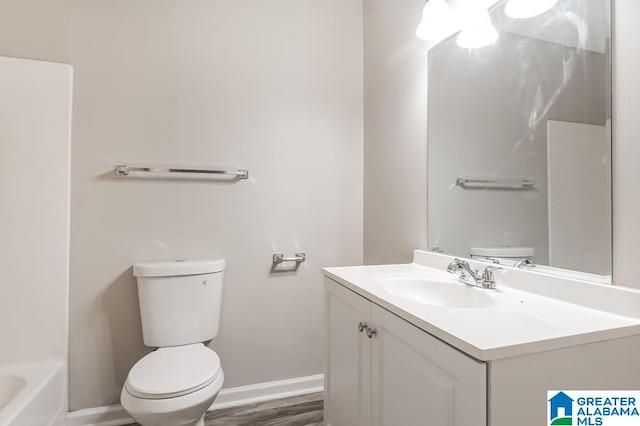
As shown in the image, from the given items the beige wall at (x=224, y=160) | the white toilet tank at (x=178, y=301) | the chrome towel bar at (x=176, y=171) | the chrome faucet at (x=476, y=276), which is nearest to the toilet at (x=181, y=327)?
the white toilet tank at (x=178, y=301)

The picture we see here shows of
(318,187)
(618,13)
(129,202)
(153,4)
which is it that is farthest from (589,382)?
(153,4)

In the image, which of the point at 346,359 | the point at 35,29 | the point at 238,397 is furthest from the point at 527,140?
the point at 35,29

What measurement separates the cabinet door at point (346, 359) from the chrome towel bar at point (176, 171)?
32.6 inches

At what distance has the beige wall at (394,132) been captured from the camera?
1.67 m

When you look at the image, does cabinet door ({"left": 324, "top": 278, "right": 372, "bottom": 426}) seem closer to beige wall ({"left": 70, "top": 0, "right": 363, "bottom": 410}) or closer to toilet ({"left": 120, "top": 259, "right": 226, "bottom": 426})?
toilet ({"left": 120, "top": 259, "right": 226, "bottom": 426})

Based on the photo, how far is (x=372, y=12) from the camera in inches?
82.0

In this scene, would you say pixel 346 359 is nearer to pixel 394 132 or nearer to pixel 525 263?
pixel 525 263

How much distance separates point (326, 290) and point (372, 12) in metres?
1.72

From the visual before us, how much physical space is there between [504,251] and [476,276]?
0.15m

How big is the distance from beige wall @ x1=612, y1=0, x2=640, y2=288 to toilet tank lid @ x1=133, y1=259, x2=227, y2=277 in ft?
5.23

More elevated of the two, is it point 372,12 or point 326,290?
point 372,12

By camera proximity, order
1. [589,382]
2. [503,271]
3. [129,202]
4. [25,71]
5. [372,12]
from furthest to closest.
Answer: [372,12]
[129,202]
[25,71]
[503,271]
[589,382]

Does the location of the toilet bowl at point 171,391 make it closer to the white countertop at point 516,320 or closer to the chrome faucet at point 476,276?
the white countertop at point 516,320

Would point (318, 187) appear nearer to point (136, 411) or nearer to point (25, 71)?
point (136, 411)
